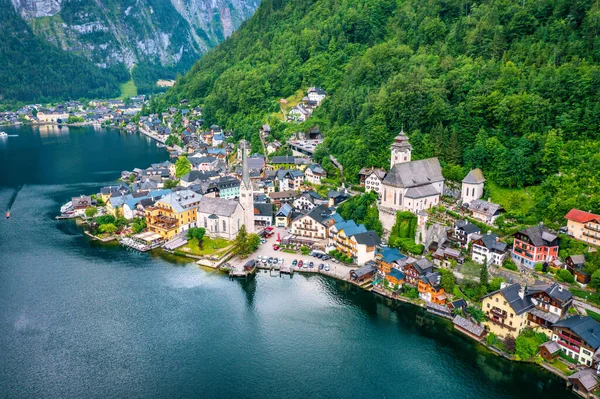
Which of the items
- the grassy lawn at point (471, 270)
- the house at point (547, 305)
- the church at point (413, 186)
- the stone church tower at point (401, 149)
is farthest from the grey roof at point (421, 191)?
the house at point (547, 305)

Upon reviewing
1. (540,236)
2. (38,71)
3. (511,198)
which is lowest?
(540,236)

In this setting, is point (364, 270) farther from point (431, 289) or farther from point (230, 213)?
point (230, 213)

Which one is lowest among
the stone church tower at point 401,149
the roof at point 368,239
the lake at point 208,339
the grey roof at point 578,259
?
the lake at point 208,339

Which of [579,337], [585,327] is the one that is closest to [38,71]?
[585,327]

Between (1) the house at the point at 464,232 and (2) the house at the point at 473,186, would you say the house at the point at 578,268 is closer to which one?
(1) the house at the point at 464,232

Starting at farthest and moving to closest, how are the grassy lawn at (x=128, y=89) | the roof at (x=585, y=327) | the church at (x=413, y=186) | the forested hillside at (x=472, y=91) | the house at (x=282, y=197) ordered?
the grassy lawn at (x=128, y=89) < the house at (x=282, y=197) < the church at (x=413, y=186) < the forested hillside at (x=472, y=91) < the roof at (x=585, y=327)

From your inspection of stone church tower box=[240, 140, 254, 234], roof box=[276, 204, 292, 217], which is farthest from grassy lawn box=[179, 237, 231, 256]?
roof box=[276, 204, 292, 217]

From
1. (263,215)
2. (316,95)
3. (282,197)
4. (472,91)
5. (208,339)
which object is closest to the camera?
(208,339)
